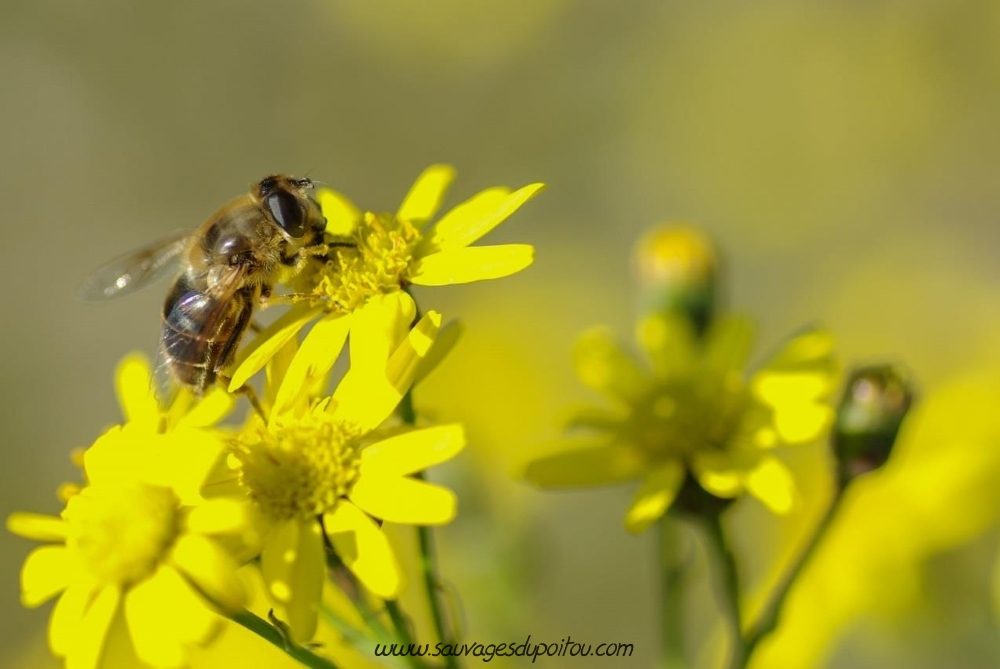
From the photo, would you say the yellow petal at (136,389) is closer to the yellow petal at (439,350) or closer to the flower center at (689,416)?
the yellow petal at (439,350)

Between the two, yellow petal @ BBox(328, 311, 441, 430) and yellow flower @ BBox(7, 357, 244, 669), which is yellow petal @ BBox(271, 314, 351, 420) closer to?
yellow petal @ BBox(328, 311, 441, 430)

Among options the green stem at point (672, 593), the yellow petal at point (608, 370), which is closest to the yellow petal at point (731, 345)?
the yellow petal at point (608, 370)

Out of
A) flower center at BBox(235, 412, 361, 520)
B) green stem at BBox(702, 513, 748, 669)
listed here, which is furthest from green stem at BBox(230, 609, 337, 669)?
green stem at BBox(702, 513, 748, 669)

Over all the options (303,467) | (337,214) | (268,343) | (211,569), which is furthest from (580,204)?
(211,569)

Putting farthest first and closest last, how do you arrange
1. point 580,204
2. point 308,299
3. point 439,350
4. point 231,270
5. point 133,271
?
1. point 580,204
2. point 133,271
3. point 231,270
4. point 308,299
5. point 439,350

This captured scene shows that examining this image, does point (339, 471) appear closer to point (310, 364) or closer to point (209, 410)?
point (310, 364)

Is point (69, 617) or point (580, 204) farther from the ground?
point (69, 617)

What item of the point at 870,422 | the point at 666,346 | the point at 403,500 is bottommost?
the point at 870,422
